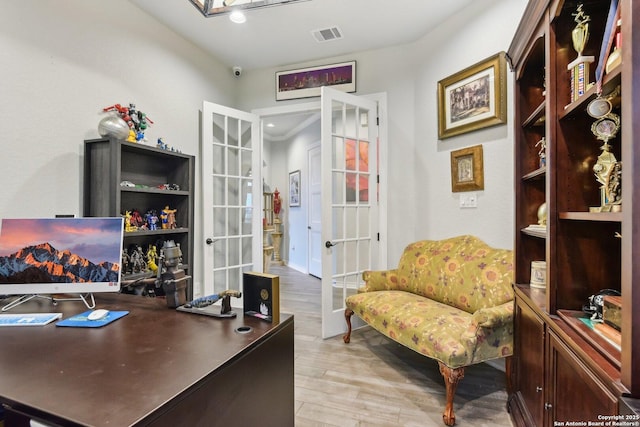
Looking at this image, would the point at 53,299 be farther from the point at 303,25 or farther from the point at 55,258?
the point at 303,25

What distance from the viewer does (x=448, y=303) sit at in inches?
97.6

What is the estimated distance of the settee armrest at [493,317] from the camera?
180 cm

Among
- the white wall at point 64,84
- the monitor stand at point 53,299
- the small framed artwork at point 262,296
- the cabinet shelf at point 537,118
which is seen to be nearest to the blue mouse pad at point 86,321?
the monitor stand at point 53,299

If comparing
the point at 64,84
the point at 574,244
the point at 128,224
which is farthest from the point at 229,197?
the point at 574,244

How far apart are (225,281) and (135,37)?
2502 mm

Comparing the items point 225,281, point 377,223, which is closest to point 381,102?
point 377,223

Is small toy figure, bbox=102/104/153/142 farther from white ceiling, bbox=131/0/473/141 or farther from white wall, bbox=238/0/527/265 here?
white wall, bbox=238/0/527/265

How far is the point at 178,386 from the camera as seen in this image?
79 centimetres

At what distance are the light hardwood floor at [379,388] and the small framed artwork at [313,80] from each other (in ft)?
8.57

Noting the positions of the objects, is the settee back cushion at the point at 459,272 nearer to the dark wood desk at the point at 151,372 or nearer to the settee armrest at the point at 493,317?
the settee armrest at the point at 493,317

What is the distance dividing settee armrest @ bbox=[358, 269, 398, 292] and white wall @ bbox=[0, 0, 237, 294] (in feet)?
7.68

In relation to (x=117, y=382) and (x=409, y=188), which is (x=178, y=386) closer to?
(x=117, y=382)

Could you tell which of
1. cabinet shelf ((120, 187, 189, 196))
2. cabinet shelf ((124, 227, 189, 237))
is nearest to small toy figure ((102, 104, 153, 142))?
cabinet shelf ((120, 187, 189, 196))

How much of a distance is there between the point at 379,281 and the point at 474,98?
1.75 m
